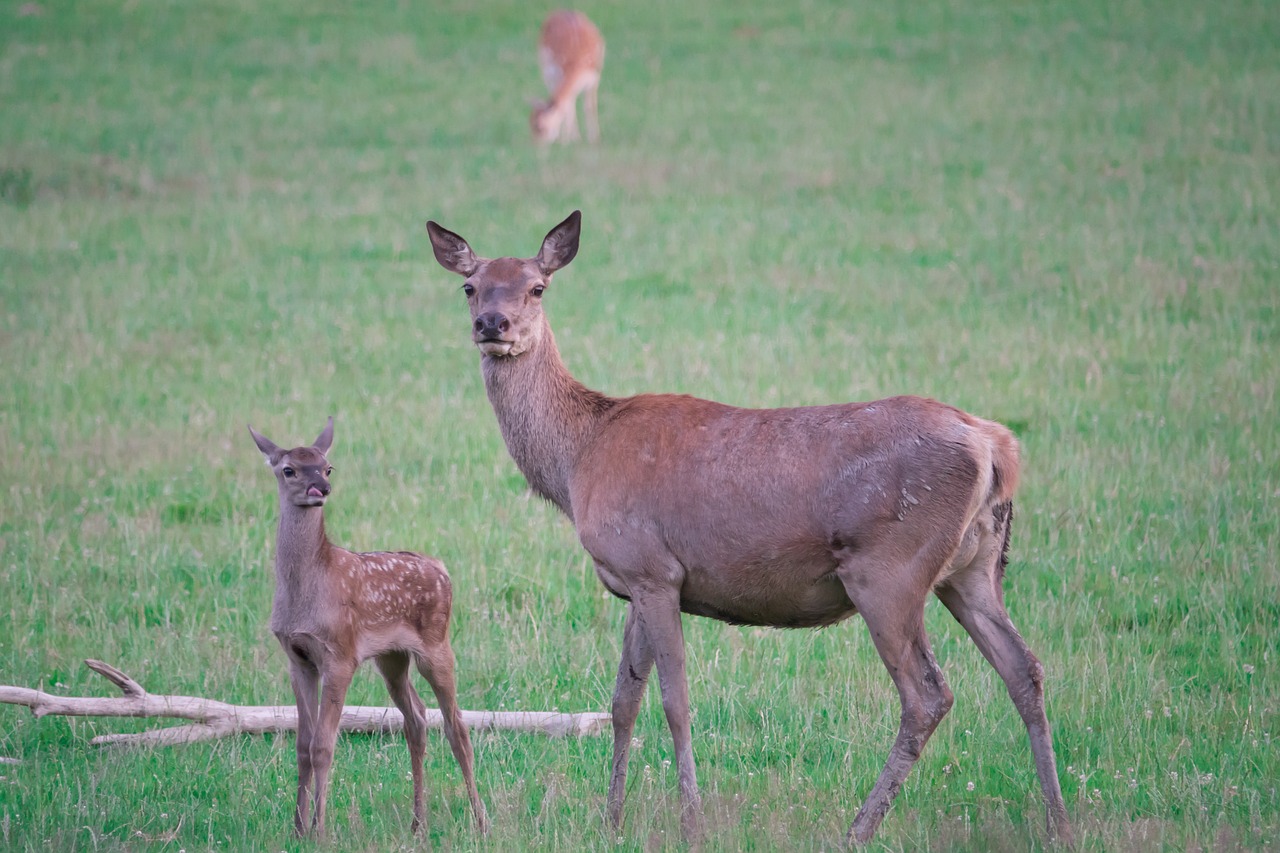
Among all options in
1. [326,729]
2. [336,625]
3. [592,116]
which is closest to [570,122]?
[592,116]

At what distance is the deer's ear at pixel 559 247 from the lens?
22.0 ft

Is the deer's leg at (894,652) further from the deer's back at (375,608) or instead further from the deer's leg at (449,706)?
the deer's back at (375,608)

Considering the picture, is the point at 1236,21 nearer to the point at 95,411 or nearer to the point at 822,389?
the point at 822,389

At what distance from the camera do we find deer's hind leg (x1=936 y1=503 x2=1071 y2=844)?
558cm

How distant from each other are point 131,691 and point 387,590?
1318 mm

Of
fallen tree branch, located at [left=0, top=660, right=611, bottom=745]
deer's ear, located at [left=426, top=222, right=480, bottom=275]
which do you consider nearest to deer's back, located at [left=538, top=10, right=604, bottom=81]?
deer's ear, located at [left=426, top=222, right=480, bottom=275]

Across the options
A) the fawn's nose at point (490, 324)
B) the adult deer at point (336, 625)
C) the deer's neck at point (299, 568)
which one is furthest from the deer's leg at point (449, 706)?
the fawn's nose at point (490, 324)

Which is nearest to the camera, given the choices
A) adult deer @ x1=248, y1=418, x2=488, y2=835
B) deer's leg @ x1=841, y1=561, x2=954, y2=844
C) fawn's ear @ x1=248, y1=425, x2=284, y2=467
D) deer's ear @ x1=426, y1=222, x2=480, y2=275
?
deer's leg @ x1=841, y1=561, x2=954, y2=844

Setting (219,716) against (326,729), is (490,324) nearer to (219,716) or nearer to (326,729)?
(326,729)

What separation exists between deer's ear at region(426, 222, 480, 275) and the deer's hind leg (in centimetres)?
249

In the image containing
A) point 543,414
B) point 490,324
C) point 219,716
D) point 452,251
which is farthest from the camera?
point 452,251

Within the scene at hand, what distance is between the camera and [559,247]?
22.1 ft

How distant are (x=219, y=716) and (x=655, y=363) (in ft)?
21.9

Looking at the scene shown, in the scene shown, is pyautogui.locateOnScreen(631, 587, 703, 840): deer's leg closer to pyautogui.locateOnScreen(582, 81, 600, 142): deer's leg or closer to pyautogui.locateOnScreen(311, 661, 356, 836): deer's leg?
pyautogui.locateOnScreen(311, 661, 356, 836): deer's leg
